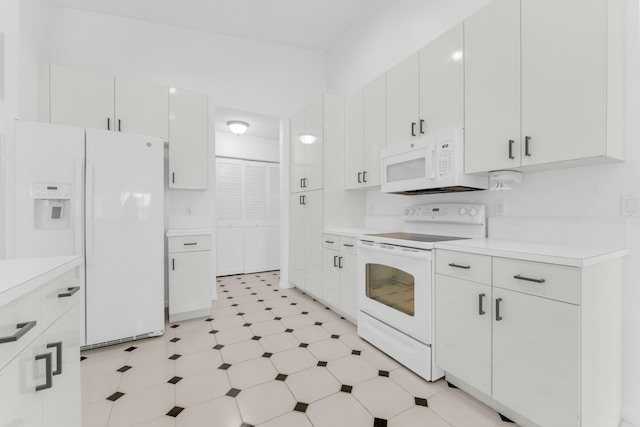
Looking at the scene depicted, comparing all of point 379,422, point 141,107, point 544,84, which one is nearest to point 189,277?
point 141,107

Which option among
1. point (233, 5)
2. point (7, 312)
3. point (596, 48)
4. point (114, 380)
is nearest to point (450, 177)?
point (596, 48)

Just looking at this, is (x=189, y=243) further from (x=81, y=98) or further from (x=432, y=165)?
(x=432, y=165)

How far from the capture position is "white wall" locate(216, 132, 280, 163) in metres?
4.90

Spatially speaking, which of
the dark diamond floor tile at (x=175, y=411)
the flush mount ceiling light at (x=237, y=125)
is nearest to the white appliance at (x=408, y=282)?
the dark diamond floor tile at (x=175, y=411)

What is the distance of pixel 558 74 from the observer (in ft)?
4.89

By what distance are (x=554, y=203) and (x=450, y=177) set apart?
0.63m

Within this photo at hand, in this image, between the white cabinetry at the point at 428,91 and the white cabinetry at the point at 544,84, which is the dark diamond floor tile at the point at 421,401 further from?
the white cabinetry at the point at 428,91

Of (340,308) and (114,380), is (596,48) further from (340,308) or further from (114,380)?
(114,380)

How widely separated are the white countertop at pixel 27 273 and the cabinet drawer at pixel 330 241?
214 cm

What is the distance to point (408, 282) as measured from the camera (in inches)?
80.7

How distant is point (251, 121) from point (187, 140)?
1.36 meters

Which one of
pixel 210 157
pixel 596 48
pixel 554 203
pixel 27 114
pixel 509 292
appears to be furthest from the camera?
pixel 210 157

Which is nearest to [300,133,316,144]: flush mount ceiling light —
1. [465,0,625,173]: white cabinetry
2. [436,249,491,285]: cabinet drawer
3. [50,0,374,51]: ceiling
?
[50,0,374,51]: ceiling

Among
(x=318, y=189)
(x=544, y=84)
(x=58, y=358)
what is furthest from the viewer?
(x=318, y=189)
